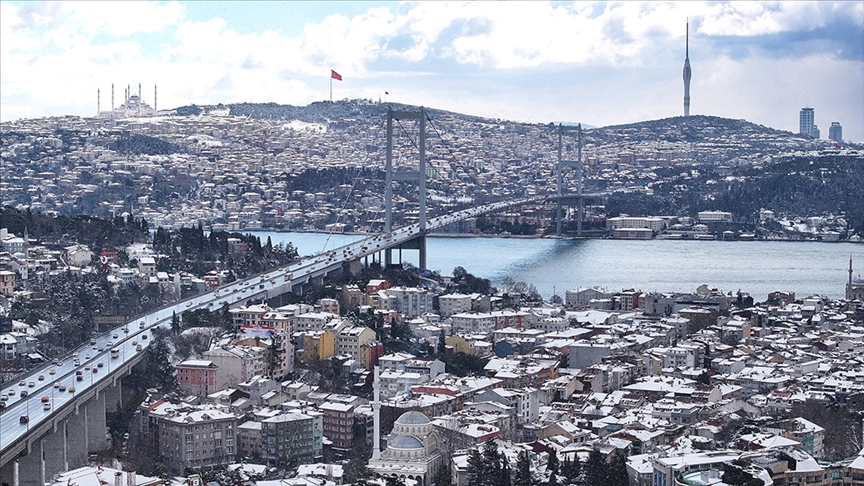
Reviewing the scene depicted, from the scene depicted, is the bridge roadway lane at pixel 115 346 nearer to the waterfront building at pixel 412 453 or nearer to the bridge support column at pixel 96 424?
the bridge support column at pixel 96 424

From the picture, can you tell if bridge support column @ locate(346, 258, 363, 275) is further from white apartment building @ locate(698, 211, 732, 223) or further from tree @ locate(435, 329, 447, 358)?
white apartment building @ locate(698, 211, 732, 223)

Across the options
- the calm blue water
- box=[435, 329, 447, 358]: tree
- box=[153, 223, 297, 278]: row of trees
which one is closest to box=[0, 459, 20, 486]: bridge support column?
box=[435, 329, 447, 358]: tree

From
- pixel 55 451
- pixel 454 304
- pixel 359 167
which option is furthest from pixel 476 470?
pixel 359 167

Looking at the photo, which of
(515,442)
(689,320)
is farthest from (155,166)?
(515,442)

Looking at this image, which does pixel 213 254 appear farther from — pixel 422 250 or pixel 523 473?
pixel 523 473

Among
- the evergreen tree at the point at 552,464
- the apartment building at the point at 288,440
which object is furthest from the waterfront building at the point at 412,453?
the evergreen tree at the point at 552,464

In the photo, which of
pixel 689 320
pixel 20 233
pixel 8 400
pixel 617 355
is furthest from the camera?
pixel 20 233

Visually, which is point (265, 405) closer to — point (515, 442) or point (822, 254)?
point (515, 442)
